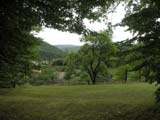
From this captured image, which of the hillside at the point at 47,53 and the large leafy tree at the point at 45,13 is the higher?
the hillside at the point at 47,53

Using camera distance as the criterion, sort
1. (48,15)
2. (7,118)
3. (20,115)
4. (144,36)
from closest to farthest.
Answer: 1. (48,15)
2. (144,36)
3. (7,118)
4. (20,115)

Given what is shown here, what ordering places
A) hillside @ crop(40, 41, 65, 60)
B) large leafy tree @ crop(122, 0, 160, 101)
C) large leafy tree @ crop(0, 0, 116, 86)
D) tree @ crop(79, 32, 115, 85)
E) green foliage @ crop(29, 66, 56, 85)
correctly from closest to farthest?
large leafy tree @ crop(0, 0, 116, 86) < large leafy tree @ crop(122, 0, 160, 101) < hillside @ crop(40, 41, 65, 60) < tree @ crop(79, 32, 115, 85) < green foliage @ crop(29, 66, 56, 85)

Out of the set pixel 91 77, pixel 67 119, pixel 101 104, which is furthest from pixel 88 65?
pixel 67 119

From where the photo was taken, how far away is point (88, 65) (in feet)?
126

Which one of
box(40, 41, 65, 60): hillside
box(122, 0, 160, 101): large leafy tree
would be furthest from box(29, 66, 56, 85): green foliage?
box(122, 0, 160, 101): large leafy tree

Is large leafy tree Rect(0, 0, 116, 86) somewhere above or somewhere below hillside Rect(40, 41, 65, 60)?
below

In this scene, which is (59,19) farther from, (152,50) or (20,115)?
(20,115)

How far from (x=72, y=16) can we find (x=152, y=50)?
2.87 metres

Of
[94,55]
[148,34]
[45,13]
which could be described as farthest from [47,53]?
[45,13]

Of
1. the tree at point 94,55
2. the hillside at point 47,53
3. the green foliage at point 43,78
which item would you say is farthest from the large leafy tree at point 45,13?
the green foliage at point 43,78

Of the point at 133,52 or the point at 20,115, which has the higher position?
the point at 133,52

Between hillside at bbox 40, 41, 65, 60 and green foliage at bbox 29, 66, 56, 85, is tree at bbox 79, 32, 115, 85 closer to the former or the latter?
hillside at bbox 40, 41, 65, 60

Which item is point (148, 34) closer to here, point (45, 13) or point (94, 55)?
point (45, 13)

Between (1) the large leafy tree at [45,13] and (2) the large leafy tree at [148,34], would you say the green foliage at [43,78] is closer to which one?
(2) the large leafy tree at [148,34]
